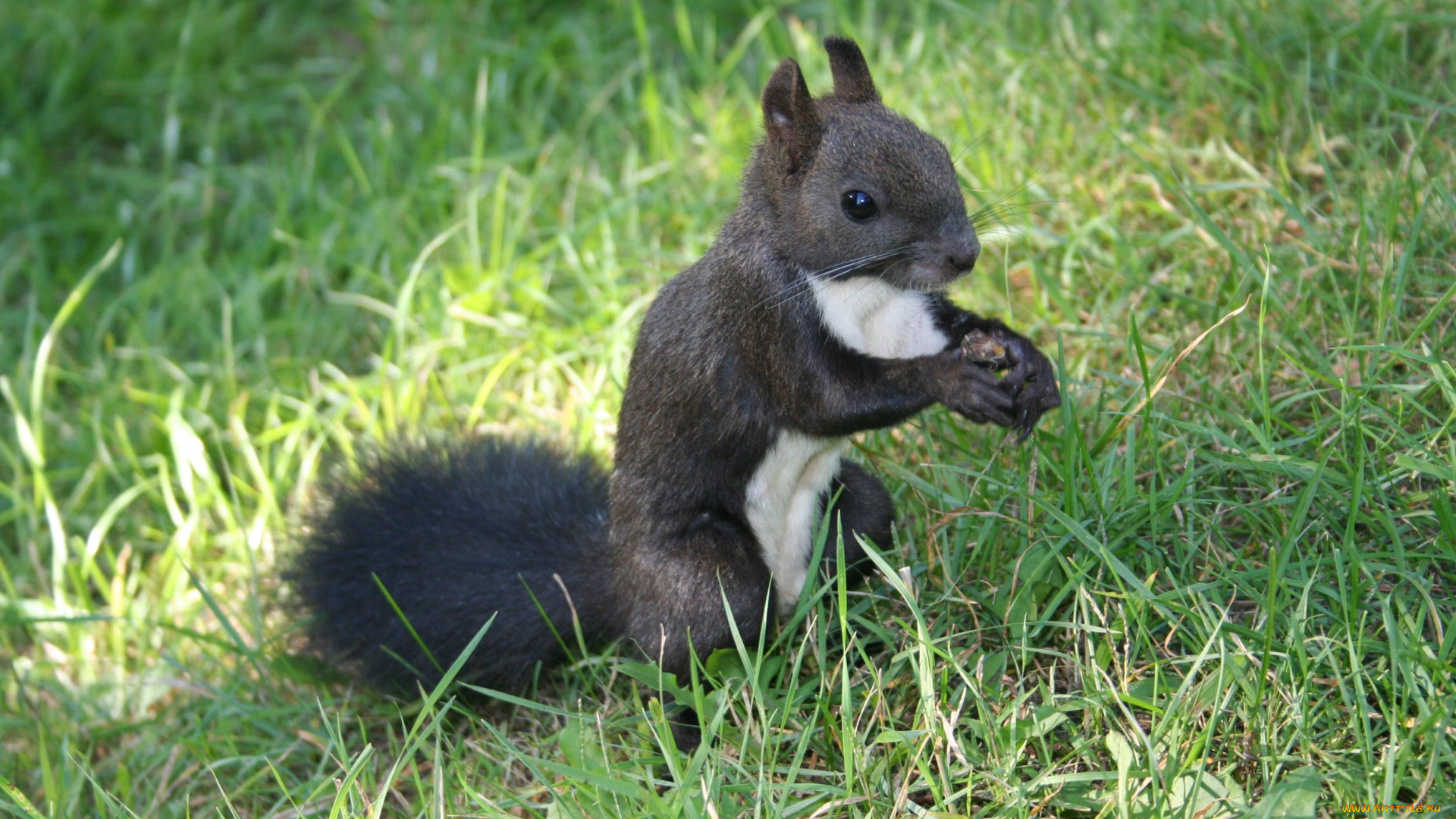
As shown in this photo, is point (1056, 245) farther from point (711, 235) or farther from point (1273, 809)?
point (1273, 809)

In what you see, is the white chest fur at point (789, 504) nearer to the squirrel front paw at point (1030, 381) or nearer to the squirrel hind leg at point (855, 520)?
the squirrel hind leg at point (855, 520)

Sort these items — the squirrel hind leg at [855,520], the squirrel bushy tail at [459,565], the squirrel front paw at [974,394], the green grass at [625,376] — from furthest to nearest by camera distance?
the squirrel bushy tail at [459,565] → the squirrel hind leg at [855,520] → the squirrel front paw at [974,394] → the green grass at [625,376]

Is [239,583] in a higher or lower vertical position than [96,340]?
lower

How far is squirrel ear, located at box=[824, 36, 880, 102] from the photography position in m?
2.84

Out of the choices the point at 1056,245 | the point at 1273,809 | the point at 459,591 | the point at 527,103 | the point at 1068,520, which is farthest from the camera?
the point at 527,103

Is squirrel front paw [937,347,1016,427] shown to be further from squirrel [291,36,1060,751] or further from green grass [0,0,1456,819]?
green grass [0,0,1456,819]

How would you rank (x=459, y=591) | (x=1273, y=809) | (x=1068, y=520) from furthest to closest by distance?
A: (x=459, y=591) < (x=1068, y=520) < (x=1273, y=809)

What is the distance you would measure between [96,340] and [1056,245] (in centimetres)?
327

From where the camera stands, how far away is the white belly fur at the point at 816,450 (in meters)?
2.70

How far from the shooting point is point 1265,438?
2.64m

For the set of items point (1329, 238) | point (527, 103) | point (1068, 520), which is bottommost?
point (1068, 520)

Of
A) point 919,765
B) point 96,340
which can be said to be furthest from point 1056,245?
point 96,340

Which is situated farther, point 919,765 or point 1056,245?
A: point 1056,245

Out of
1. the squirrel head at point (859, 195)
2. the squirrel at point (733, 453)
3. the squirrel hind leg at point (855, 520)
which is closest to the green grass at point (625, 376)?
the squirrel hind leg at point (855, 520)
